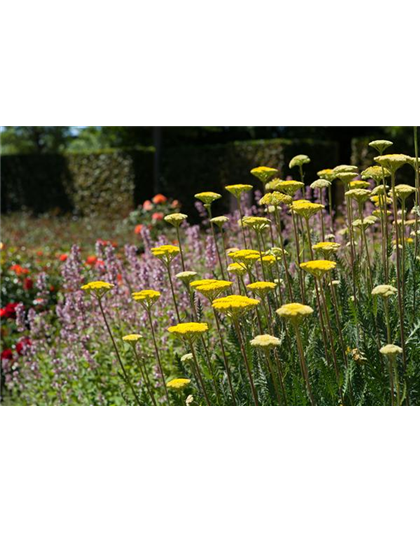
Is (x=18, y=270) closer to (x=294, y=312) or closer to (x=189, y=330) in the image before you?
(x=189, y=330)

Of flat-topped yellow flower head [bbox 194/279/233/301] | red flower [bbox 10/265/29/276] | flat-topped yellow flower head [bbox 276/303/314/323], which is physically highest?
red flower [bbox 10/265/29/276]

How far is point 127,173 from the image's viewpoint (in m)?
12.2

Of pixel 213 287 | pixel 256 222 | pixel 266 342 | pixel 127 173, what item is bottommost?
pixel 266 342

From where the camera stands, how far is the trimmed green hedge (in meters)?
10.7

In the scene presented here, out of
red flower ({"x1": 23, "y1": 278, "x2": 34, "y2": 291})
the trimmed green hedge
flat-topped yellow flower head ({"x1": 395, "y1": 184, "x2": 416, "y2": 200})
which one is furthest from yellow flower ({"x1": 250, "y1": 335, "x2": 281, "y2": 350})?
the trimmed green hedge

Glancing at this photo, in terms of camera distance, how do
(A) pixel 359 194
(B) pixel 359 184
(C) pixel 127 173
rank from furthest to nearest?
1. (C) pixel 127 173
2. (B) pixel 359 184
3. (A) pixel 359 194

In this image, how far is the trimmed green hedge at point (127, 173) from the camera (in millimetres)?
10664

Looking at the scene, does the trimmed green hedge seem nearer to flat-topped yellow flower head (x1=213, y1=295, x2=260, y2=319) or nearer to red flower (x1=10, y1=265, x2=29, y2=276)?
red flower (x1=10, y1=265, x2=29, y2=276)

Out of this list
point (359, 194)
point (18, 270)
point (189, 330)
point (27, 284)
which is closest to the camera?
point (189, 330)

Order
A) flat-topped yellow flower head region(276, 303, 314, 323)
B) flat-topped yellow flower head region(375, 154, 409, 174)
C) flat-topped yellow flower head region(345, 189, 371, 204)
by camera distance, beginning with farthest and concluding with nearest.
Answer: flat-topped yellow flower head region(345, 189, 371, 204), flat-topped yellow flower head region(375, 154, 409, 174), flat-topped yellow flower head region(276, 303, 314, 323)

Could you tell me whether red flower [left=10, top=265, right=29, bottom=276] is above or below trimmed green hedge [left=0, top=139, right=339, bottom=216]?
below

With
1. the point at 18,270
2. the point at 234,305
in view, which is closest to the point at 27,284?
the point at 18,270

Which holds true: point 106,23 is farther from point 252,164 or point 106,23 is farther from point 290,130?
point 290,130

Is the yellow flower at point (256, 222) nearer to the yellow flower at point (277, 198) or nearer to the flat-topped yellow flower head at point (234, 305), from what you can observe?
the yellow flower at point (277, 198)
